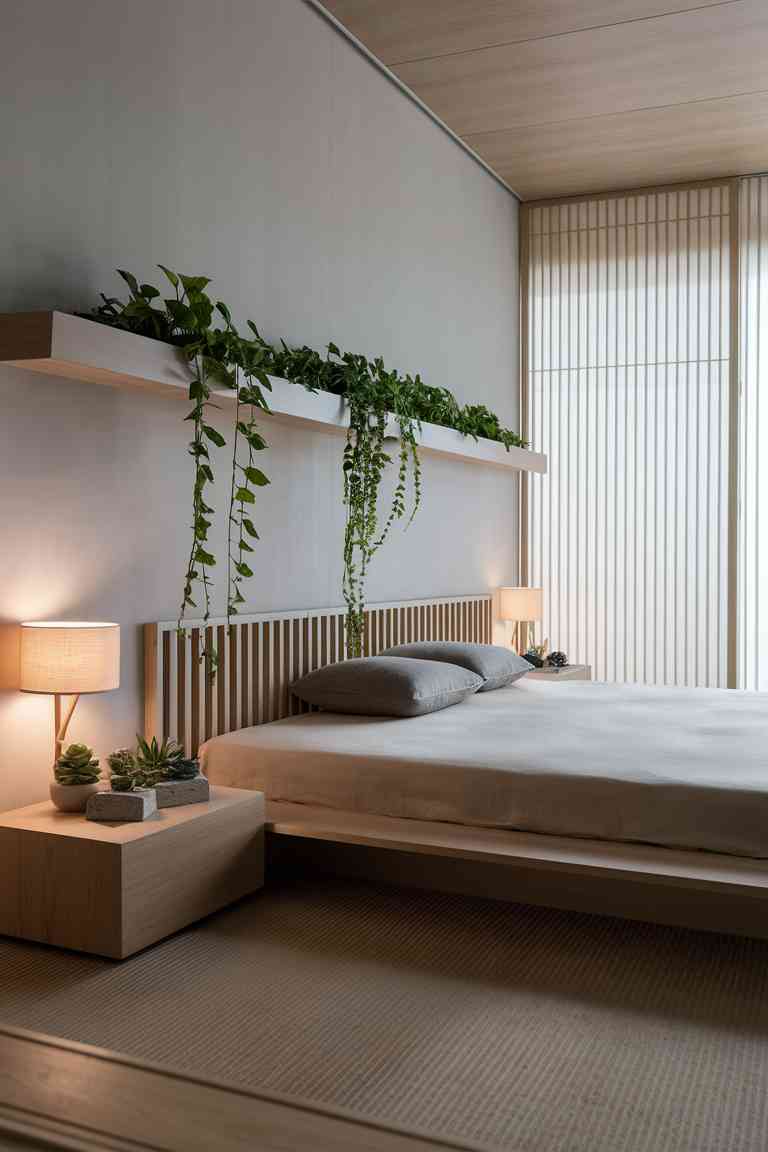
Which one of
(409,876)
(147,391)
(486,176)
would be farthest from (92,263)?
(486,176)

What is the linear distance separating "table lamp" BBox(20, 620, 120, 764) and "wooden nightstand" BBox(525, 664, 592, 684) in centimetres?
265

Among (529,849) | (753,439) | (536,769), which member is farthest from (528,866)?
(753,439)

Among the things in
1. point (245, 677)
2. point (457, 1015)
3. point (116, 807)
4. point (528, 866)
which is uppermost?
point (245, 677)

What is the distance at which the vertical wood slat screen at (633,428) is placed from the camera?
219 inches

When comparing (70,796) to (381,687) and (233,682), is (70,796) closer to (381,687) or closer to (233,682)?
(233,682)

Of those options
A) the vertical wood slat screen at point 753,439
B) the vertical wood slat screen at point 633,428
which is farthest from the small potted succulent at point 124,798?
the vertical wood slat screen at point 753,439

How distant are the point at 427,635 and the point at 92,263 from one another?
2327mm

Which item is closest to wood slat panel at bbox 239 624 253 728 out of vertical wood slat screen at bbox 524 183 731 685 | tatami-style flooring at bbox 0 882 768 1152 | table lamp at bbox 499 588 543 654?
tatami-style flooring at bbox 0 882 768 1152

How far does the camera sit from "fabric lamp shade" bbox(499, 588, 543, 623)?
17.8 feet

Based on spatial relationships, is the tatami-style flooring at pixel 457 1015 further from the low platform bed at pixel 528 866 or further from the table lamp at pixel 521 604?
the table lamp at pixel 521 604

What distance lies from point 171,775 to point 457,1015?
97 centimetres

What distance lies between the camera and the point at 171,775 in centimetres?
273

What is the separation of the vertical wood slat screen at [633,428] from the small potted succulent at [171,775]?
3409 mm

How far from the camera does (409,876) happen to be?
2.81m
